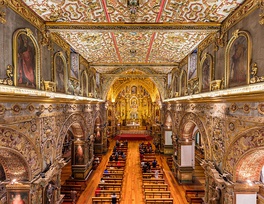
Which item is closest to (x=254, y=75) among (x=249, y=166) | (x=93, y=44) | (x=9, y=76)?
(x=249, y=166)

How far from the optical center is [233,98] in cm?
628

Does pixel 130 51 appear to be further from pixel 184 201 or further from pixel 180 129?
pixel 184 201

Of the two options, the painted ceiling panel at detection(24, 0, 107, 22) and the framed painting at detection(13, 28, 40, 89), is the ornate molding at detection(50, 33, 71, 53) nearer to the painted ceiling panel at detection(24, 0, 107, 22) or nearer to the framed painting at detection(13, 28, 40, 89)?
Answer: the painted ceiling panel at detection(24, 0, 107, 22)

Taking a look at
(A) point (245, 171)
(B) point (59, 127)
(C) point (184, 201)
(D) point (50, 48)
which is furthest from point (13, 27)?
(C) point (184, 201)

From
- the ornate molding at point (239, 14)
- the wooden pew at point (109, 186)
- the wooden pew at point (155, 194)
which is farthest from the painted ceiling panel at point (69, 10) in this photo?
the wooden pew at point (109, 186)

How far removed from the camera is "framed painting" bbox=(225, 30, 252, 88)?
19.4 ft

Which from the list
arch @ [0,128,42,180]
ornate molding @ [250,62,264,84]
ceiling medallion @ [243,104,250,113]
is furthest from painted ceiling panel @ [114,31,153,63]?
arch @ [0,128,42,180]

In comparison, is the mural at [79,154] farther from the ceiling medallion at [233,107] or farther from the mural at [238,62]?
the mural at [238,62]

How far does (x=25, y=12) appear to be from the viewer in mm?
6266

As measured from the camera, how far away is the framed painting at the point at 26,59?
5953mm

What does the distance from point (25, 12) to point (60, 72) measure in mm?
3583

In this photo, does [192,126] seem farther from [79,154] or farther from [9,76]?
[9,76]

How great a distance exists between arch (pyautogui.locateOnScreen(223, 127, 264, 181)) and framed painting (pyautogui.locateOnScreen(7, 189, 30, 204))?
7820mm

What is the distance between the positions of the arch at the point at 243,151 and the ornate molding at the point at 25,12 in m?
8.35
